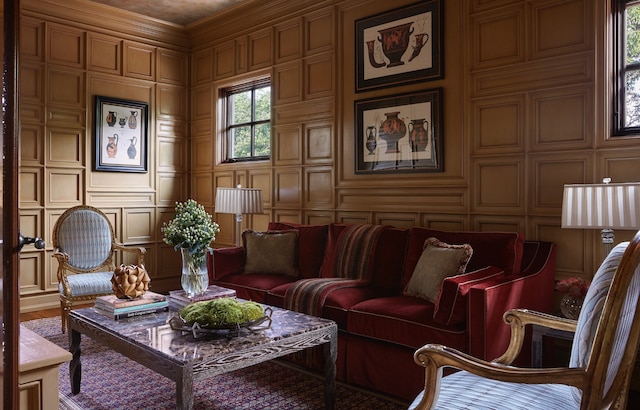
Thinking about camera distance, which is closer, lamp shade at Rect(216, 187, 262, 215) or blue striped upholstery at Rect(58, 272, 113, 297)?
blue striped upholstery at Rect(58, 272, 113, 297)

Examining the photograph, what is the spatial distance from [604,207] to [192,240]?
2.10 metres

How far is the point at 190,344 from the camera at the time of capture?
2086mm

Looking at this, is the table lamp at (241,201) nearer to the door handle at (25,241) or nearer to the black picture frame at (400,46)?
the black picture frame at (400,46)

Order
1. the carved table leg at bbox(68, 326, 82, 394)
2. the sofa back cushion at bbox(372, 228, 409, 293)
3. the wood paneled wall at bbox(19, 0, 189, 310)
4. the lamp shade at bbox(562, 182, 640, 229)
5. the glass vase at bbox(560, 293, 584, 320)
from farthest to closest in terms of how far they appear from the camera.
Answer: the wood paneled wall at bbox(19, 0, 189, 310) → the sofa back cushion at bbox(372, 228, 409, 293) → the carved table leg at bbox(68, 326, 82, 394) → the glass vase at bbox(560, 293, 584, 320) → the lamp shade at bbox(562, 182, 640, 229)

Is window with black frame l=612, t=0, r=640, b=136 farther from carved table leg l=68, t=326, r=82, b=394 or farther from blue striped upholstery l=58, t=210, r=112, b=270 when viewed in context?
blue striped upholstery l=58, t=210, r=112, b=270

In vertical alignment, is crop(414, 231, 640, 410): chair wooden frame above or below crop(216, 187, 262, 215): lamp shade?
below

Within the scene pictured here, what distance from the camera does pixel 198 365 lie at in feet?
6.26

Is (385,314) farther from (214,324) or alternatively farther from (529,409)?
(529,409)

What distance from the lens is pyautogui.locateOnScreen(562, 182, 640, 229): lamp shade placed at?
225 cm

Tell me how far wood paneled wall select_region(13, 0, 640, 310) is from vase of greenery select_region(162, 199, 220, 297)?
1.63 m

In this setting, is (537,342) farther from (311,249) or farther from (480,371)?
(311,249)

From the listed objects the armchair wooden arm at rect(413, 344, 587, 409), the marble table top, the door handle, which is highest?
the door handle

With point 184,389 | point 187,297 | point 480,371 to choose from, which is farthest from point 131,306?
point 480,371

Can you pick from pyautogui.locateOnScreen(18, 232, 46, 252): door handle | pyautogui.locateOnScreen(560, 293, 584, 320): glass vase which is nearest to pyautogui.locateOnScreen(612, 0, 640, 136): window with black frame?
pyautogui.locateOnScreen(560, 293, 584, 320): glass vase
